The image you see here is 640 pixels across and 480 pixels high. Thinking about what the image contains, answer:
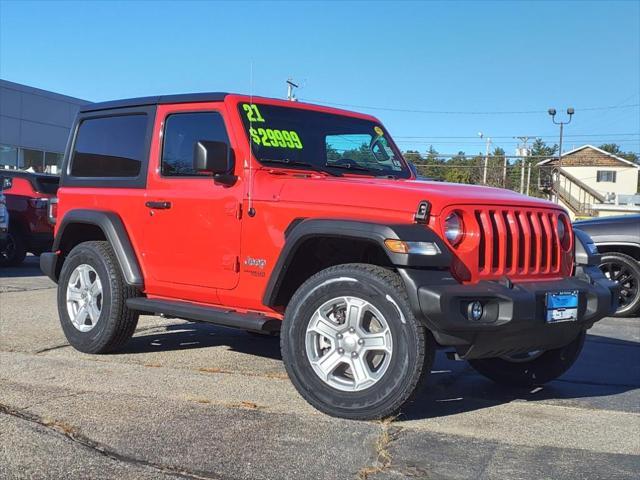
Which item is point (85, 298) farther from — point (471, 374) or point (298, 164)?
point (471, 374)

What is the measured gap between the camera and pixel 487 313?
3.86 meters

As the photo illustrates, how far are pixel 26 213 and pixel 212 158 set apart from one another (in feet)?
30.1

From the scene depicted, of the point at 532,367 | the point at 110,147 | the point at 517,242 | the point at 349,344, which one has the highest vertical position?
the point at 110,147

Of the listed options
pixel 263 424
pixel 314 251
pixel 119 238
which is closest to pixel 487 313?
pixel 314 251

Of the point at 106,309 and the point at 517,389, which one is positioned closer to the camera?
the point at 517,389

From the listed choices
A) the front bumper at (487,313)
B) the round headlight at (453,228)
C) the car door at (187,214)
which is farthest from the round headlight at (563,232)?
the car door at (187,214)

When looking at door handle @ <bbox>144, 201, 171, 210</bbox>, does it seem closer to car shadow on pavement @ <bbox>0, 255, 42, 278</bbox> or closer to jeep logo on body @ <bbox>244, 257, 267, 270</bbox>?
jeep logo on body @ <bbox>244, 257, 267, 270</bbox>

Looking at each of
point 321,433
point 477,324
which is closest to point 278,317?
point 321,433

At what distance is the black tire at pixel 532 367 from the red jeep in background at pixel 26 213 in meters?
9.68

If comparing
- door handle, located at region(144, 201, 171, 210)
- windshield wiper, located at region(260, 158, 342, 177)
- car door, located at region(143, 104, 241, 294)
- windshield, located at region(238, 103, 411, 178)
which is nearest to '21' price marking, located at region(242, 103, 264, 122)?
windshield, located at region(238, 103, 411, 178)

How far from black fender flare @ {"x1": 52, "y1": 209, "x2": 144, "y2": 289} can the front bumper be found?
2.44 m

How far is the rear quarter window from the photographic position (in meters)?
5.71

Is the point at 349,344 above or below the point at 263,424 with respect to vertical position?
above

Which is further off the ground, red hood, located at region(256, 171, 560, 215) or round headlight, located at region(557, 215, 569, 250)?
red hood, located at region(256, 171, 560, 215)
